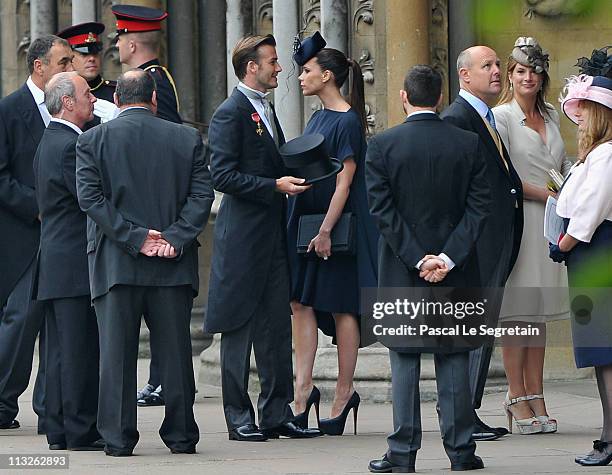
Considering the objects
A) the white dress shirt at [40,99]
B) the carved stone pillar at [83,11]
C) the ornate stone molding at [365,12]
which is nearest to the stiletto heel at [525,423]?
the white dress shirt at [40,99]

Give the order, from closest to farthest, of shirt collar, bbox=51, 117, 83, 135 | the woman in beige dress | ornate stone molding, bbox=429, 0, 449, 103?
1. shirt collar, bbox=51, 117, 83, 135
2. the woman in beige dress
3. ornate stone molding, bbox=429, 0, 449, 103

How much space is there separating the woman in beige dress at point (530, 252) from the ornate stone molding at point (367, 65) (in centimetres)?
214

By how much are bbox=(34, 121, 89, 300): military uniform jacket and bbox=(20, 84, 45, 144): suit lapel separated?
0.90 meters

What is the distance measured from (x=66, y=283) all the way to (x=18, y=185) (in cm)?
108

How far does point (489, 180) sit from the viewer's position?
232 inches

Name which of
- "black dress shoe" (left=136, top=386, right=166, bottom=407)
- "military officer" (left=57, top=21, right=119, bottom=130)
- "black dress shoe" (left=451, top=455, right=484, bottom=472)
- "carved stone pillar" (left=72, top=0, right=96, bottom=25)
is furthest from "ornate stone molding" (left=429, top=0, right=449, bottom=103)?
"carved stone pillar" (left=72, top=0, right=96, bottom=25)

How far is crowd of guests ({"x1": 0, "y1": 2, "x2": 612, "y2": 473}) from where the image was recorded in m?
4.75

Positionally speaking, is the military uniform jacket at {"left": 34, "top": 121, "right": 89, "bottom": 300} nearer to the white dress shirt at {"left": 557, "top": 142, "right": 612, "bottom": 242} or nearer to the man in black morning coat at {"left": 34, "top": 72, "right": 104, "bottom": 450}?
the man in black morning coat at {"left": 34, "top": 72, "right": 104, "bottom": 450}

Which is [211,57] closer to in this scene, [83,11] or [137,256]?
[83,11]

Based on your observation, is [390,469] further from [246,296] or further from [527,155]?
[527,155]

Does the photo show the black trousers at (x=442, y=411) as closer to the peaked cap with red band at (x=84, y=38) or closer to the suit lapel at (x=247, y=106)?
the suit lapel at (x=247, y=106)

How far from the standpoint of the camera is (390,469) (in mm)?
4715

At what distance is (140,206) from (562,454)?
2.06 m

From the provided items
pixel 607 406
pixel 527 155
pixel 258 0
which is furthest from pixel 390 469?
pixel 258 0
